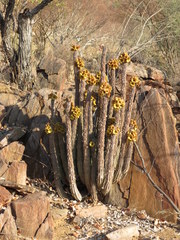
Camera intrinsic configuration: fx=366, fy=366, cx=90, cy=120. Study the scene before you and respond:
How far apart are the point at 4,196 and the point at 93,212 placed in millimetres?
893

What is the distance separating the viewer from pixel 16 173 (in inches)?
151

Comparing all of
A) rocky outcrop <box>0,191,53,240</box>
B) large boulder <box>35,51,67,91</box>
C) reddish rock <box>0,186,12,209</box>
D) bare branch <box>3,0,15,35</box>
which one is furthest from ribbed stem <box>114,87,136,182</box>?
bare branch <box>3,0,15,35</box>

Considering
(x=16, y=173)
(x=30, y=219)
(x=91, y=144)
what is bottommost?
(x=30, y=219)

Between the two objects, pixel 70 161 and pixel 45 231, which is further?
pixel 70 161

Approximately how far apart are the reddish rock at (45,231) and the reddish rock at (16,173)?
2.53ft

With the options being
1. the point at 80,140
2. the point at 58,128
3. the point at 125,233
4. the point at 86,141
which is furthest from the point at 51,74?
the point at 125,233

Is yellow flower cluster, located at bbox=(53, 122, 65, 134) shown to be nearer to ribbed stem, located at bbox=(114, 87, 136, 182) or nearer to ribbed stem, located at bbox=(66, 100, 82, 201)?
ribbed stem, located at bbox=(66, 100, 82, 201)

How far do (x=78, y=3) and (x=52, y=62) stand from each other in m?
7.63

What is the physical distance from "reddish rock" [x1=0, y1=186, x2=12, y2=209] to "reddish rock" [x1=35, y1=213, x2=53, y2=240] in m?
0.44

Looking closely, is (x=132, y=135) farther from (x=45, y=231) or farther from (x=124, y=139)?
(x=45, y=231)

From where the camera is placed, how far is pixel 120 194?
153 inches

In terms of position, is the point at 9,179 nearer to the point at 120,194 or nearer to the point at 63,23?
the point at 120,194

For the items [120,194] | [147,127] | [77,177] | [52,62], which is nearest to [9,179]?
[77,177]

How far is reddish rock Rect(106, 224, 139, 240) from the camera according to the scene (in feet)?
10.5
